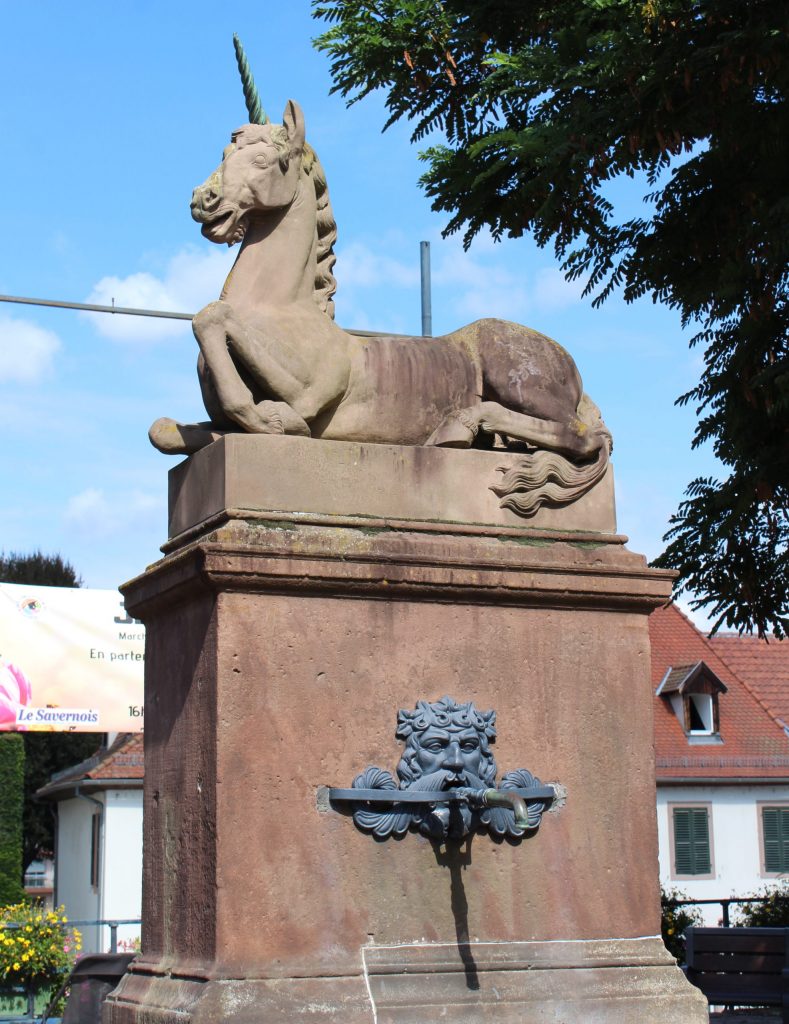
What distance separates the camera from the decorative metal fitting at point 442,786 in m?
5.08

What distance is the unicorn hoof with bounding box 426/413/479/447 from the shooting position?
5.72 m

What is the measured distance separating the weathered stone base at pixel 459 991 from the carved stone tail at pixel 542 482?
1573 millimetres

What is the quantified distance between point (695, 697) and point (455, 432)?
2793 cm

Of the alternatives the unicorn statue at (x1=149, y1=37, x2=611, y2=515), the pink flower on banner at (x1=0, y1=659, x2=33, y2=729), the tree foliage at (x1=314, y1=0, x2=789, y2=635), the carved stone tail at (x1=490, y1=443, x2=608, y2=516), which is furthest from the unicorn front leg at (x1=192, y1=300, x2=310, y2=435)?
the pink flower on banner at (x1=0, y1=659, x2=33, y2=729)

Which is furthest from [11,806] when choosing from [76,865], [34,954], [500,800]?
[500,800]

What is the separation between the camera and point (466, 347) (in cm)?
601

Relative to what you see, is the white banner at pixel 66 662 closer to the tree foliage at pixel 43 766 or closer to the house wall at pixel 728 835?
the house wall at pixel 728 835

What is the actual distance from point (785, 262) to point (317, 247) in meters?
4.91

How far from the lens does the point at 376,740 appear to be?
5.18 metres

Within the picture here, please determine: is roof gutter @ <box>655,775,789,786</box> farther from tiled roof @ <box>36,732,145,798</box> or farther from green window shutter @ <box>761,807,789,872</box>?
tiled roof @ <box>36,732,145,798</box>

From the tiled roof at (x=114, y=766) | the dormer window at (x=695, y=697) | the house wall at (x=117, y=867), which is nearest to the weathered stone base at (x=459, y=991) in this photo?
the house wall at (x=117, y=867)

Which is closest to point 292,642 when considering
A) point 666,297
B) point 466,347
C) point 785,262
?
point 466,347

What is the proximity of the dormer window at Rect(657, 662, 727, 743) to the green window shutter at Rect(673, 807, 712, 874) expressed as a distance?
5.11 feet

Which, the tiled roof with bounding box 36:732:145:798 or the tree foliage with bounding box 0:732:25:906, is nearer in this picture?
the tiled roof with bounding box 36:732:145:798
